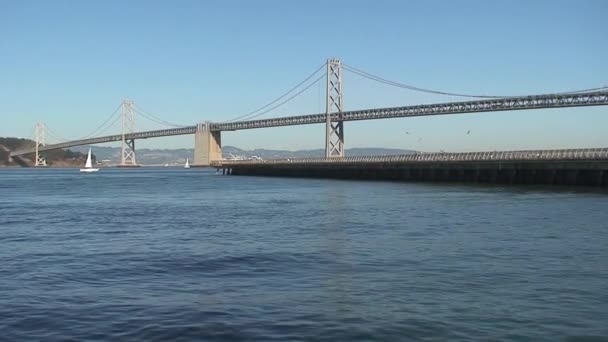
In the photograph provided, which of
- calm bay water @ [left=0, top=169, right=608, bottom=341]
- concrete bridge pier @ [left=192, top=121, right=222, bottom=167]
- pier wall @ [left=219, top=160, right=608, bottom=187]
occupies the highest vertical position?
concrete bridge pier @ [left=192, top=121, right=222, bottom=167]

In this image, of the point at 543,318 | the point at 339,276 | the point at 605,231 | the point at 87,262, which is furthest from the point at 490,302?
the point at 605,231

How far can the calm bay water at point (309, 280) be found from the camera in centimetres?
974

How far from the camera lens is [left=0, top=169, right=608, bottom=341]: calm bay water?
9.74 metres

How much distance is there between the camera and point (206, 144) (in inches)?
5438

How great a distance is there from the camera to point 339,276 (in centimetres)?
1372

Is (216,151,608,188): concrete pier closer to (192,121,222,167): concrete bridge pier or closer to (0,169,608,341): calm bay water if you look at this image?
(0,169,608,341): calm bay water

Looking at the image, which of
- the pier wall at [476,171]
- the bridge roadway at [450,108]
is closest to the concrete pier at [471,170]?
the pier wall at [476,171]

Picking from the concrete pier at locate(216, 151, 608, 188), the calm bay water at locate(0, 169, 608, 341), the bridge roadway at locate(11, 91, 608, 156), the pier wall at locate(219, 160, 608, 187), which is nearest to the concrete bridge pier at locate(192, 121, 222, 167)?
the bridge roadway at locate(11, 91, 608, 156)

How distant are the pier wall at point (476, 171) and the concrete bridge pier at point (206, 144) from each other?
48100 mm

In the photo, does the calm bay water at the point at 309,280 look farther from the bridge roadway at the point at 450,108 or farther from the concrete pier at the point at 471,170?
the bridge roadway at the point at 450,108

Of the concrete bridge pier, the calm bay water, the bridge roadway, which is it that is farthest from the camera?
the concrete bridge pier

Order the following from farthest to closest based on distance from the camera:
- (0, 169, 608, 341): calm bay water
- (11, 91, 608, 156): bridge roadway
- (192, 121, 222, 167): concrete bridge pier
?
(192, 121, 222, 167): concrete bridge pier, (11, 91, 608, 156): bridge roadway, (0, 169, 608, 341): calm bay water

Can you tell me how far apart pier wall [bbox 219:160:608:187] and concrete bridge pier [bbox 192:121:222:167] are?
1894 inches

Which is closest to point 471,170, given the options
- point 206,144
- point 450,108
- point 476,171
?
point 476,171
